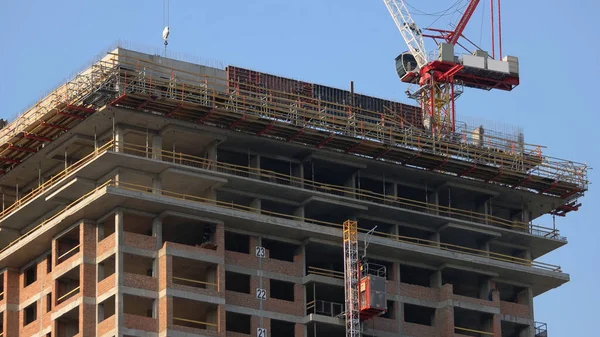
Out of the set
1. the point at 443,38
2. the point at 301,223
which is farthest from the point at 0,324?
the point at 443,38

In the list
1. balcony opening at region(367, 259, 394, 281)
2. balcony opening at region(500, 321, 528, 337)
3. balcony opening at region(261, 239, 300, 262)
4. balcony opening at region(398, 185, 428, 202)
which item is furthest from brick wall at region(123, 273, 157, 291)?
balcony opening at region(500, 321, 528, 337)

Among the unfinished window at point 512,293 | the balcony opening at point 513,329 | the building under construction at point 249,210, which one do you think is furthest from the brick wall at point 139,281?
the unfinished window at point 512,293

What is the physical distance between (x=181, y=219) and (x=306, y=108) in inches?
659

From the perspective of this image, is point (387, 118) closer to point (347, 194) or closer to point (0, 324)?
point (347, 194)

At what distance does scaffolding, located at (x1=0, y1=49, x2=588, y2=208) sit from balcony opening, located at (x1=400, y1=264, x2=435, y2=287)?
354 inches

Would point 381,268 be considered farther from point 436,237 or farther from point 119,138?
point 119,138

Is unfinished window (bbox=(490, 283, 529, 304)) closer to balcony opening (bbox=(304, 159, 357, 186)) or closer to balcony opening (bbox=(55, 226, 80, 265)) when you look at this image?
balcony opening (bbox=(304, 159, 357, 186))

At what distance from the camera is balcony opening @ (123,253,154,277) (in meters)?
146

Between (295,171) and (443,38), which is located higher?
(443,38)

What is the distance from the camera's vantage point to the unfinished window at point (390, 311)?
512 feet

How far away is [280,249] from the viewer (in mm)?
155625

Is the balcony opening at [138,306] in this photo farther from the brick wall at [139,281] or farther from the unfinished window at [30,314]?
the unfinished window at [30,314]

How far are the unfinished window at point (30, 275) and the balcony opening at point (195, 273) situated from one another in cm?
1479

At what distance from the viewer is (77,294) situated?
146 m
